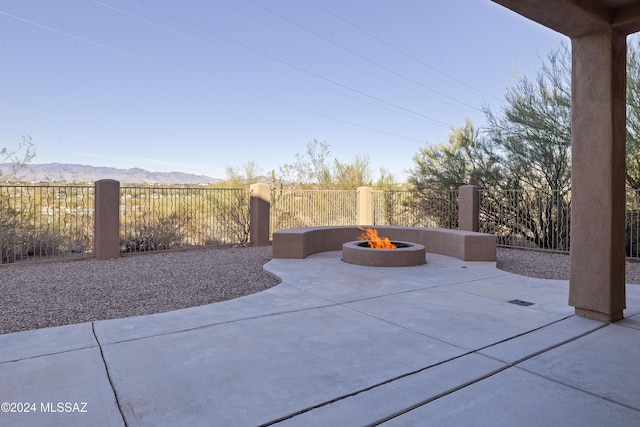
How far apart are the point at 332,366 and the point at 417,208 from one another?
13044mm

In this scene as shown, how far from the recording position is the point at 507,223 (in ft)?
42.7

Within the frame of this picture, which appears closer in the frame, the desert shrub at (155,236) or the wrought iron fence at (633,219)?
the wrought iron fence at (633,219)

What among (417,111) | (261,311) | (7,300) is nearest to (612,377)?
(261,311)

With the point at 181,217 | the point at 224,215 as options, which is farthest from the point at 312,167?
the point at 181,217

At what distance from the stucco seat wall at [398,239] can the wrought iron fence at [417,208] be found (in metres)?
4.16

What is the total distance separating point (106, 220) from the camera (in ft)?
32.1

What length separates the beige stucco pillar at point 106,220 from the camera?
9734mm

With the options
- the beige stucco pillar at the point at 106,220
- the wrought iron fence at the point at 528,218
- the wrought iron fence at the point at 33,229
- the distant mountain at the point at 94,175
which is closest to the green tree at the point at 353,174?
the wrought iron fence at the point at 528,218

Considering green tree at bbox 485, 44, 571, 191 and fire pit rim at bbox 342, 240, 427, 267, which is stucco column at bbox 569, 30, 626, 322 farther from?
green tree at bbox 485, 44, 571, 191

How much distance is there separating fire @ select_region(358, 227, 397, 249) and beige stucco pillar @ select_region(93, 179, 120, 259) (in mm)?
6514

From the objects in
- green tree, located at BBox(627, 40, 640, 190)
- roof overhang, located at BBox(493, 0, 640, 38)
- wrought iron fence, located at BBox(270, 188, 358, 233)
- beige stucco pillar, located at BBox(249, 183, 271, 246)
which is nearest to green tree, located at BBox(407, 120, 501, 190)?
wrought iron fence, located at BBox(270, 188, 358, 233)

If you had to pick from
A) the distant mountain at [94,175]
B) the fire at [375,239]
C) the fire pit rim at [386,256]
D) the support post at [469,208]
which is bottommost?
the fire pit rim at [386,256]

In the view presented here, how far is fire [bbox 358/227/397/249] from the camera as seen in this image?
900 cm

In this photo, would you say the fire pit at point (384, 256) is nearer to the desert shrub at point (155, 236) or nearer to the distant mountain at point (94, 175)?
the desert shrub at point (155, 236)
